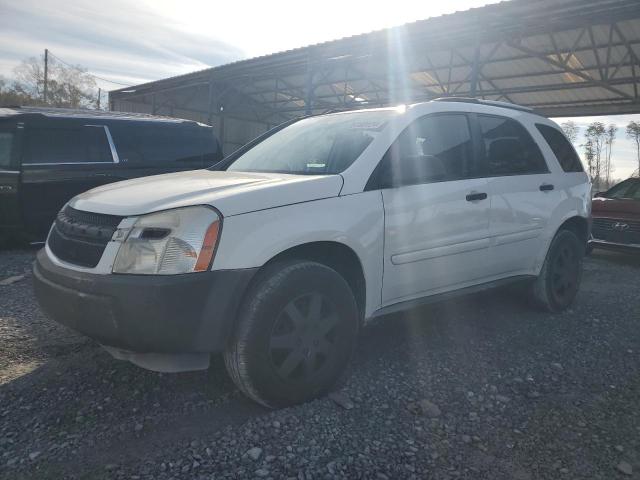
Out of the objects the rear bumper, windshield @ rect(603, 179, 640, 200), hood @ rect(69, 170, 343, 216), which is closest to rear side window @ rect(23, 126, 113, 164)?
hood @ rect(69, 170, 343, 216)

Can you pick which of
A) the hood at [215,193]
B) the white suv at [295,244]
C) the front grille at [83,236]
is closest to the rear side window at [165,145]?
the white suv at [295,244]

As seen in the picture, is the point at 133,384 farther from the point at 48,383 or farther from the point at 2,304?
the point at 2,304

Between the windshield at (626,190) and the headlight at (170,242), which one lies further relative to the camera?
the windshield at (626,190)

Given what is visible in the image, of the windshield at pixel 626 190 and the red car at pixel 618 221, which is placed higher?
the windshield at pixel 626 190

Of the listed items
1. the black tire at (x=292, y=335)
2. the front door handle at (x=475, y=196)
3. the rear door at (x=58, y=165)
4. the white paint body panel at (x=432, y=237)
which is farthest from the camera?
the rear door at (x=58, y=165)

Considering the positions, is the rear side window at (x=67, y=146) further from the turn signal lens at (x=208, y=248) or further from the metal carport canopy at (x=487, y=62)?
the turn signal lens at (x=208, y=248)

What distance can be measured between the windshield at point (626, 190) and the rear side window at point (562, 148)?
405cm

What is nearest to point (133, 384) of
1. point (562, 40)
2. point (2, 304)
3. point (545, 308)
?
point (2, 304)

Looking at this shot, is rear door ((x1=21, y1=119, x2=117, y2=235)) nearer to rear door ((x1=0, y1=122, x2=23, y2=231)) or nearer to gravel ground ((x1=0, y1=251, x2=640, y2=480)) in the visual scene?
rear door ((x1=0, y1=122, x2=23, y2=231))

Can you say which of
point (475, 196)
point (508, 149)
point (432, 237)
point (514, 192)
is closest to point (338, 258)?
point (432, 237)

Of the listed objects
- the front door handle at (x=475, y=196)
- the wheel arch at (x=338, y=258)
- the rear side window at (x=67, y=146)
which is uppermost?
the rear side window at (x=67, y=146)

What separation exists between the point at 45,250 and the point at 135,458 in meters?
1.39

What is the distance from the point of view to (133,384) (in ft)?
9.19

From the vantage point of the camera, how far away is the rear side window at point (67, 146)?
19.7ft
